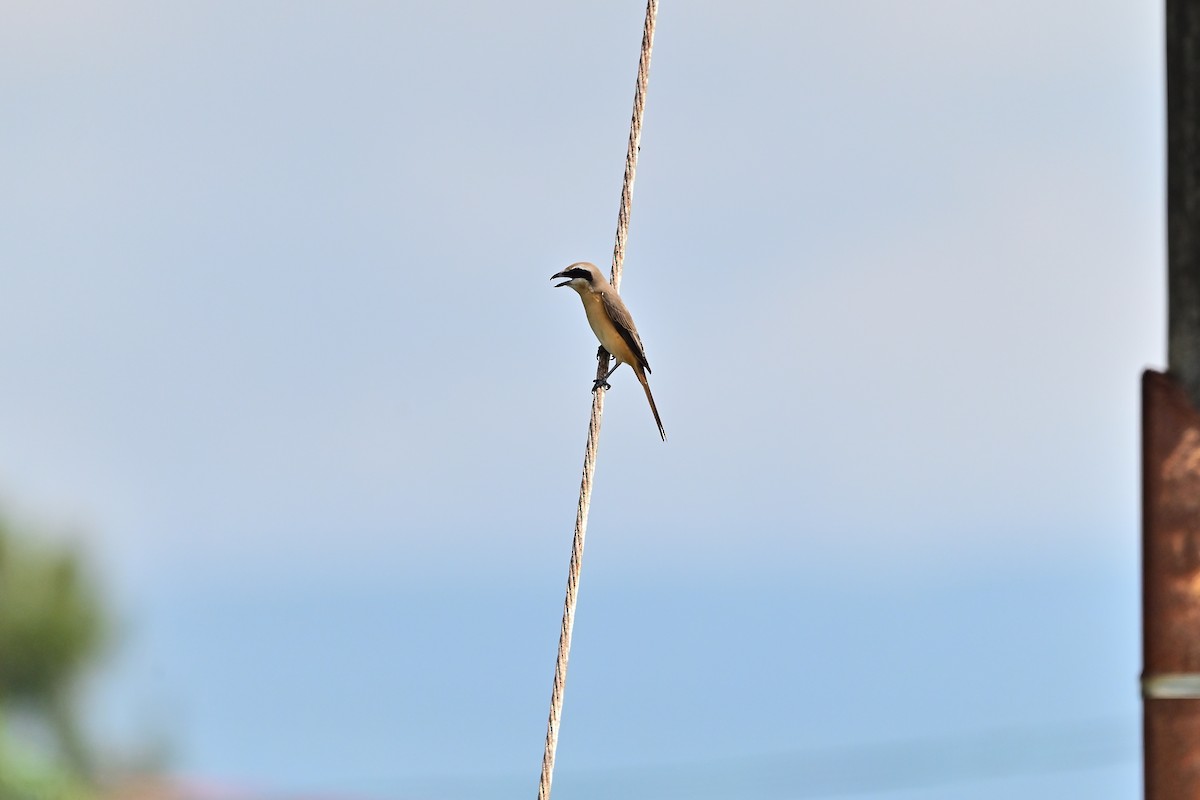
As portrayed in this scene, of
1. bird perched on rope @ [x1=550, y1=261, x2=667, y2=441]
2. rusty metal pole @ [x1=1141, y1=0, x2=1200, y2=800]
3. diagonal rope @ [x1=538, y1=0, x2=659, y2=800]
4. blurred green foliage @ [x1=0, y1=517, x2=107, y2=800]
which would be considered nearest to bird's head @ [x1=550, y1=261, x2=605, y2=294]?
bird perched on rope @ [x1=550, y1=261, x2=667, y2=441]

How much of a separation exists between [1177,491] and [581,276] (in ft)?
23.4

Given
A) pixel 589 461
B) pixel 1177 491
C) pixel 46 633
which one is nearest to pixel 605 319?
pixel 589 461

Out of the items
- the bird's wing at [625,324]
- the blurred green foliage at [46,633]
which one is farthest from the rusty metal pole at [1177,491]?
the blurred green foliage at [46,633]

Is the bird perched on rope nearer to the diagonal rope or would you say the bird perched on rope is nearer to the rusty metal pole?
the diagonal rope

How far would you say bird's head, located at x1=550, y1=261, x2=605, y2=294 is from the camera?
32.1 feet

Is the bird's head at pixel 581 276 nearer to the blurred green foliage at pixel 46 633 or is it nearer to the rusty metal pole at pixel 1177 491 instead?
the rusty metal pole at pixel 1177 491

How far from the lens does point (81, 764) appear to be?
31.7m

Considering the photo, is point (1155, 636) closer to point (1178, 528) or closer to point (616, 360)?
point (1178, 528)

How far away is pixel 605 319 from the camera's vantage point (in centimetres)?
962

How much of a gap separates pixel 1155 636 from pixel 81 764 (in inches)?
1217

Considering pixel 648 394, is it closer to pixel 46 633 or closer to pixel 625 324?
pixel 625 324

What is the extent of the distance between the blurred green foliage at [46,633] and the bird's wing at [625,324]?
25.1 m

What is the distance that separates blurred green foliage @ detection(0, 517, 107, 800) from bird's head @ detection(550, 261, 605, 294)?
24.9 metres

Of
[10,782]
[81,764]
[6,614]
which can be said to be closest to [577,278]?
[10,782]
